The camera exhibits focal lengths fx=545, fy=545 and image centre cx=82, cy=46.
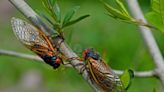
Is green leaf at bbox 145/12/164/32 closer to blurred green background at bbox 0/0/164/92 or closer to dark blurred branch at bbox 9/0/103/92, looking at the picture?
dark blurred branch at bbox 9/0/103/92

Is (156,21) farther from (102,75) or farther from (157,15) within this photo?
(102,75)

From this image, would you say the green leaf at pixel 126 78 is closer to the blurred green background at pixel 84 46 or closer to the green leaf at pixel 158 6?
the green leaf at pixel 158 6

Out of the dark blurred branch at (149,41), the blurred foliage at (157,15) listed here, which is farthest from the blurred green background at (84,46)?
the blurred foliage at (157,15)

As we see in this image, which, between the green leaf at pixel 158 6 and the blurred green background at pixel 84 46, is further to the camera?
the blurred green background at pixel 84 46

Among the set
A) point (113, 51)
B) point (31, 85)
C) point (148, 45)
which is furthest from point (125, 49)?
point (148, 45)

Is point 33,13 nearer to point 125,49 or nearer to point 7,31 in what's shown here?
point 125,49

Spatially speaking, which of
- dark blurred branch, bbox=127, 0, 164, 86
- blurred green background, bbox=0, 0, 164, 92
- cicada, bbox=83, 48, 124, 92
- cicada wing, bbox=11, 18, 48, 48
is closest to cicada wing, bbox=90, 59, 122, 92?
cicada, bbox=83, 48, 124, 92
